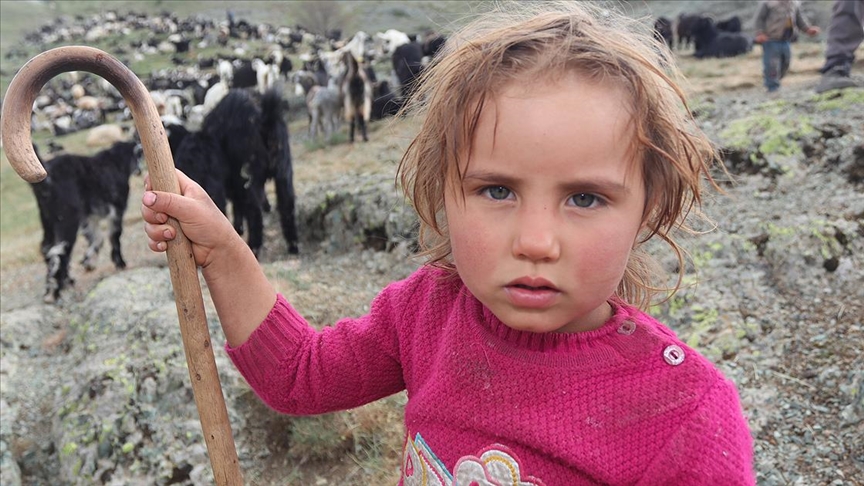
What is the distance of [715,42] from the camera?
17.7 m

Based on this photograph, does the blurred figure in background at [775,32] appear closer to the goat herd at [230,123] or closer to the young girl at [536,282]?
the goat herd at [230,123]

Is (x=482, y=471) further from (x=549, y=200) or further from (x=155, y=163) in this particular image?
(x=155, y=163)

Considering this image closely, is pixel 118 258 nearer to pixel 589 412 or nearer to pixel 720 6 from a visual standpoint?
pixel 589 412

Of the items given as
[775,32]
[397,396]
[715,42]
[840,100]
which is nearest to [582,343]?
[397,396]

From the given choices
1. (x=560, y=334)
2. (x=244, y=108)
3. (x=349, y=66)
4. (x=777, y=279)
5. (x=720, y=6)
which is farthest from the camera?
(x=720, y=6)

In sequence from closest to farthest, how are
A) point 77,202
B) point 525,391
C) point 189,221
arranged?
point 525,391 < point 189,221 < point 77,202

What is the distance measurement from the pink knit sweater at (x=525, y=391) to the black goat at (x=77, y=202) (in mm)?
6734

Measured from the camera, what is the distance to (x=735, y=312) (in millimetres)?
3426

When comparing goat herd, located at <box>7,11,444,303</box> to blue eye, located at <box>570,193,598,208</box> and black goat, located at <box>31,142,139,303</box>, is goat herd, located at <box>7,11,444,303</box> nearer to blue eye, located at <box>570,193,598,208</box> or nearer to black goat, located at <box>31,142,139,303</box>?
black goat, located at <box>31,142,139,303</box>

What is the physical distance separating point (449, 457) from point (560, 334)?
1.04ft

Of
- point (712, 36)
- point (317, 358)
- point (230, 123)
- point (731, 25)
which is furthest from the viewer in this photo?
point (731, 25)

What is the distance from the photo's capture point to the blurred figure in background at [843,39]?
844 cm

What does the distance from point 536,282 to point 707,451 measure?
405mm

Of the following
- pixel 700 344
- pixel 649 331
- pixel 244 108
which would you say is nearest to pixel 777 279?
pixel 700 344
